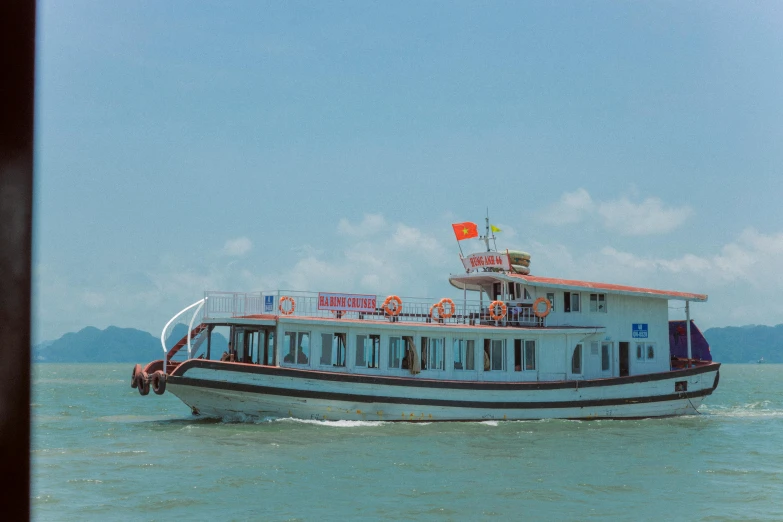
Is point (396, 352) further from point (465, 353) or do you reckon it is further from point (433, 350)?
point (465, 353)

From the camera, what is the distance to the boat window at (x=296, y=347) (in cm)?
2114

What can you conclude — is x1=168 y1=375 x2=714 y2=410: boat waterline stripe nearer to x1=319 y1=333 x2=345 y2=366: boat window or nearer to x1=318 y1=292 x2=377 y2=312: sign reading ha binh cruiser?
x1=319 y1=333 x2=345 y2=366: boat window

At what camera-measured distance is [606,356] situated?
81.4ft

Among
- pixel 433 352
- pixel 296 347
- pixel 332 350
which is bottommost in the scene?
pixel 433 352


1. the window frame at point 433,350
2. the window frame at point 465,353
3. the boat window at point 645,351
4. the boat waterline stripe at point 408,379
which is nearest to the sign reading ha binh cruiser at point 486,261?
the window frame at point 465,353

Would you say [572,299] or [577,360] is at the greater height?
[572,299]

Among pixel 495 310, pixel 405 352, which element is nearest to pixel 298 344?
pixel 405 352

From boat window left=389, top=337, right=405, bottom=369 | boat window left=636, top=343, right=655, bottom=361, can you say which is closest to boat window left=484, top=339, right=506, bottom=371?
boat window left=389, top=337, right=405, bottom=369

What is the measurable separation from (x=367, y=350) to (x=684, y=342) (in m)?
13.3

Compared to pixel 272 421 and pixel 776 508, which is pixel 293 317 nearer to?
pixel 272 421

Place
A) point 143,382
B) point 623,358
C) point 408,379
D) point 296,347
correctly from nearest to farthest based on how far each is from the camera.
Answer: point 143,382 → point 408,379 → point 296,347 → point 623,358

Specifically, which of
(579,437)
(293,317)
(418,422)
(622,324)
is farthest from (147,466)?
(622,324)

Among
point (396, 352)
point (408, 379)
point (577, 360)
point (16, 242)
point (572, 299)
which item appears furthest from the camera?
point (572, 299)

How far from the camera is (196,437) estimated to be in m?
18.3
